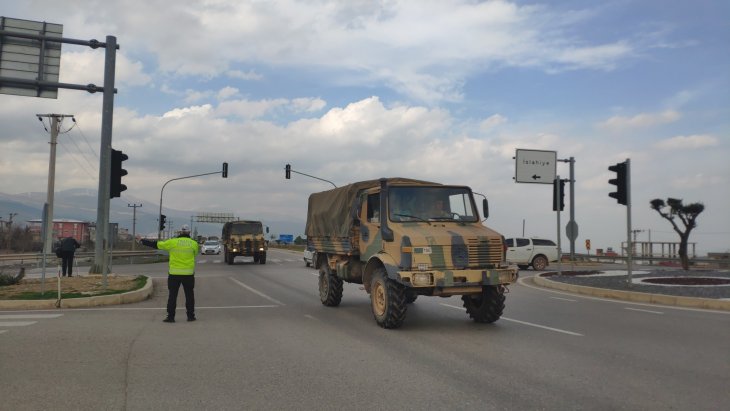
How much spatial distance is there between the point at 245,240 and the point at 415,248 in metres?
25.4

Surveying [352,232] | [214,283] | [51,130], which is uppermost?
[51,130]

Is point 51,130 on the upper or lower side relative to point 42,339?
upper

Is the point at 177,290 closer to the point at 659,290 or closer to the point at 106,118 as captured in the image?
the point at 106,118

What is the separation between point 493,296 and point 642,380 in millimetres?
3708

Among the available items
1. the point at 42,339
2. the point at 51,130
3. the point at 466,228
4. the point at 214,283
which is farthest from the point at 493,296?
the point at 51,130

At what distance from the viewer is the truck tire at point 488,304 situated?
9359mm

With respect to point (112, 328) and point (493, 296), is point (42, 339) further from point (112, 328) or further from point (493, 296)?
point (493, 296)

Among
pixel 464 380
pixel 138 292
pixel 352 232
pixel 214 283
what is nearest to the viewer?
pixel 464 380

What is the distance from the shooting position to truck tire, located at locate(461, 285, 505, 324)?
9.36 metres

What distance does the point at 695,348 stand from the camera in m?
7.57

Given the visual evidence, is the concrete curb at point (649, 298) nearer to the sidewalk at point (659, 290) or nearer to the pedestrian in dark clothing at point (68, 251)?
the sidewalk at point (659, 290)

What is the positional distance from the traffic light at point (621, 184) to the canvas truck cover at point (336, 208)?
8076mm

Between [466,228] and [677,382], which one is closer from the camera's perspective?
[677,382]

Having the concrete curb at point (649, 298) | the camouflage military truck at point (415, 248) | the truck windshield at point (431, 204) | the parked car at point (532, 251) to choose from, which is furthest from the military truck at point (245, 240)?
the truck windshield at point (431, 204)
